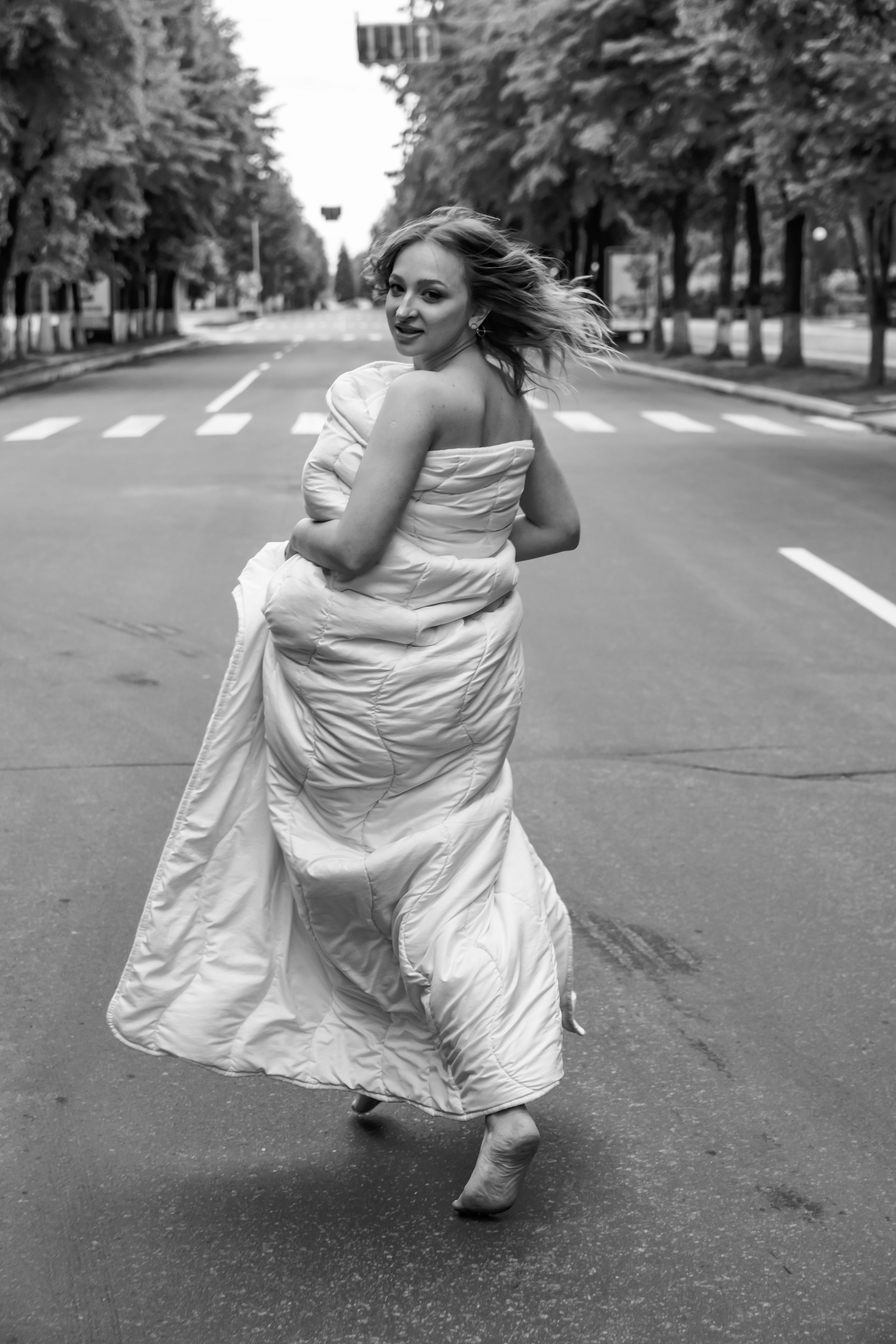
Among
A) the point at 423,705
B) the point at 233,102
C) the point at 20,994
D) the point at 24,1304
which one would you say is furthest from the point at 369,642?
the point at 233,102

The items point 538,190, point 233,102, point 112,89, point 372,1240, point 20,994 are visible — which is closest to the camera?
point 372,1240

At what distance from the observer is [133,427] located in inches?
817

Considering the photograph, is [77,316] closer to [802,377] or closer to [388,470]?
[802,377]

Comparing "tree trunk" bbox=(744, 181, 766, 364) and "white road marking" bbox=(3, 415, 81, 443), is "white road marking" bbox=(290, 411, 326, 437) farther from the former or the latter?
"tree trunk" bbox=(744, 181, 766, 364)

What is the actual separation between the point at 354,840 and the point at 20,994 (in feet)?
4.63

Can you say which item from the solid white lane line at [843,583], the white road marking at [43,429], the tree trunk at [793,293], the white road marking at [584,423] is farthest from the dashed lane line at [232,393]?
the solid white lane line at [843,583]

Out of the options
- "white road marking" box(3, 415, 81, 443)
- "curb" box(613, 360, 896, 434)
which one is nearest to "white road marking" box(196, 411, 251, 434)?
"white road marking" box(3, 415, 81, 443)

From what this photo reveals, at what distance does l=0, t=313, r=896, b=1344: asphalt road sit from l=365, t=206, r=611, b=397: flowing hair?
1495mm

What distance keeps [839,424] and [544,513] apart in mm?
19175

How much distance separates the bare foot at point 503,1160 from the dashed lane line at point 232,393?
57.4 feet

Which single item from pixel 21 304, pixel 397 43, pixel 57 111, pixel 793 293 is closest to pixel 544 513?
pixel 793 293

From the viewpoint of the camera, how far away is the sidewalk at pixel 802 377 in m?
23.4

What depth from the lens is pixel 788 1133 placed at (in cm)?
345

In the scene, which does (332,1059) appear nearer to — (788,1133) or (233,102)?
(788,1133)
